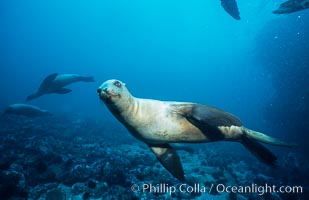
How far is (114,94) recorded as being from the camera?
8.77ft

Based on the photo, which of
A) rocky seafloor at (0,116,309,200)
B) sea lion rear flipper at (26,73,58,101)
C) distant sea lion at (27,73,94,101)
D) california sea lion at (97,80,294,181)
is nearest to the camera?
california sea lion at (97,80,294,181)

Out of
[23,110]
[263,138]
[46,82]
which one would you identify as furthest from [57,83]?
[263,138]

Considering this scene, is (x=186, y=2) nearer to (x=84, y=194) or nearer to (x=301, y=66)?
(x=301, y=66)

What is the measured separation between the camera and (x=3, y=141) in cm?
1013

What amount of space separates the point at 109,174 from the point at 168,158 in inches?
162

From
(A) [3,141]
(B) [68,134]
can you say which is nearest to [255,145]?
(A) [3,141]

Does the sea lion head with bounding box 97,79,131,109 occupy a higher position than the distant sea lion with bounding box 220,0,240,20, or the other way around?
the distant sea lion with bounding box 220,0,240,20

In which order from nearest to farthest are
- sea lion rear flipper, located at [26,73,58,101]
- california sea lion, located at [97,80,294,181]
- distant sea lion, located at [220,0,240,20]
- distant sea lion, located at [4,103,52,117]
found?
california sea lion, located at [97,80,294,181] → distant sea lion, located at [220,0,240,20] → sea lion rear flipper, located at [26,73,58,101] → distant sea lion, located at [4,103,52,117]

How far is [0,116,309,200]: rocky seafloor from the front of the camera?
6566 millimetres

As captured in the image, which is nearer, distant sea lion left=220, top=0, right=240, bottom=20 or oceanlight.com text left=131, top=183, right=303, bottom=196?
oceanlight.com text left=131, top=183, right=303, bottom=196

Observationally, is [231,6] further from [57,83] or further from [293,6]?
[57,83]

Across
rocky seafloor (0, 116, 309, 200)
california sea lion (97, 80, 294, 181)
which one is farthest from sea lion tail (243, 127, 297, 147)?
rocky seafloor (0, 116, 309, 200)

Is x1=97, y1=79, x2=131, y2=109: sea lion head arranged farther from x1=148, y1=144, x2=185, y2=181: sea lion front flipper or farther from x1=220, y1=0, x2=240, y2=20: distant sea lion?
x1=220, y1=0, x2=240, y2=20: distant sea lion

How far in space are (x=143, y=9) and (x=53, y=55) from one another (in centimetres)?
9126
